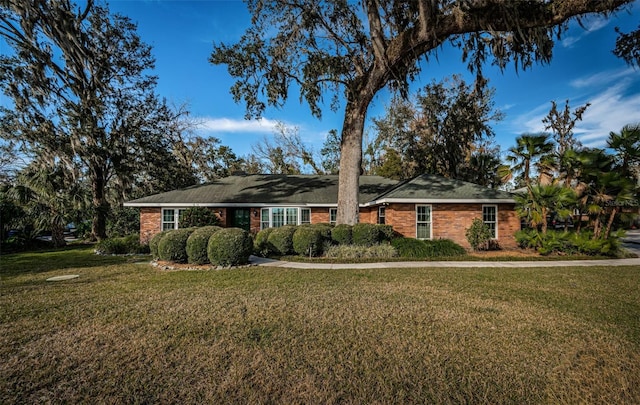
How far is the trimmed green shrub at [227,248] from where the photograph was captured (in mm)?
9672

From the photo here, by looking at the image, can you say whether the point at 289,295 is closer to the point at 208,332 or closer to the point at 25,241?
the point at 208,332

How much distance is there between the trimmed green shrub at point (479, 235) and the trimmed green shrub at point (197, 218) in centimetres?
1286

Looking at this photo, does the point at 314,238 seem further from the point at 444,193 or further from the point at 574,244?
the point at 574,244

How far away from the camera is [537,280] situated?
7.98 metres

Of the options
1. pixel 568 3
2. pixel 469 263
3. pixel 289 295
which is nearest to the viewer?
pixel 289 295

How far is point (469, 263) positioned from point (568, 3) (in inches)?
361

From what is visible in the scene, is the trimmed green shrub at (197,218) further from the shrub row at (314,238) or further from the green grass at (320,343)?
the green grass at (320,343)

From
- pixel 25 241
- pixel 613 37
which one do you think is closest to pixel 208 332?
pixel 613 37

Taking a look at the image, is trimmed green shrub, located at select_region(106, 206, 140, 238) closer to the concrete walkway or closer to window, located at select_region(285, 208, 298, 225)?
window, located at select_region(285, 208, 298, 225)

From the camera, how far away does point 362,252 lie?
12016 millimetres

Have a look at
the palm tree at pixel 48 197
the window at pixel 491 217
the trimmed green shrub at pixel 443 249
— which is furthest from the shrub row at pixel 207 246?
the window at pixel 491 217

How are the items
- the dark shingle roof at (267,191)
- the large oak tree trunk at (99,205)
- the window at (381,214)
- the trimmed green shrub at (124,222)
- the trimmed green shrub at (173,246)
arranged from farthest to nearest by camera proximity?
1. the trimmed green shrub at (124,222)
2. the large oak tree trunk at (99,205)
3. the dark shingle roof at (267,191)
4. the window at (381,214)
5. the trimmed green shrub at (173,246)

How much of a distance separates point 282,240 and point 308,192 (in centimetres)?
688

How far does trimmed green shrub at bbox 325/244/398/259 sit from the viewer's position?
39.0 ft
